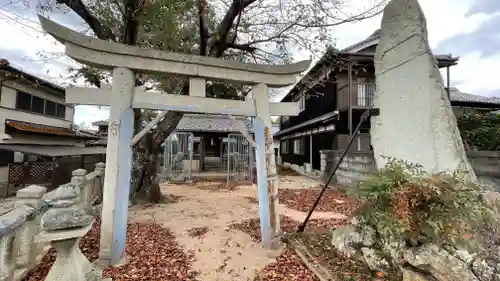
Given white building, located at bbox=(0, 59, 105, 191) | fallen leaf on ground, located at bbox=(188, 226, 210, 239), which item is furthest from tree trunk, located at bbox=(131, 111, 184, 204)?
white building, located at bbox=(0, 59, 105, 191)

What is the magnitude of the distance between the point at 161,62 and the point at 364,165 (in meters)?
7.19

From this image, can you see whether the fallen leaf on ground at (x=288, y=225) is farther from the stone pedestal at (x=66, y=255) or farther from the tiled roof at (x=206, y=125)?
the tiled roof at (x=206, y=125)

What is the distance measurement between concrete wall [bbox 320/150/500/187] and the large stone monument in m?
0.65

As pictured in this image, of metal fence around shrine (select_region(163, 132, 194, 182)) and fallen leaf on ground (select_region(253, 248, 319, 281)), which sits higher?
metal fence around shrine (select_region(163, 132, 194, 182))

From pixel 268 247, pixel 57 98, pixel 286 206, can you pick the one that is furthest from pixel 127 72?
pixel 57 98

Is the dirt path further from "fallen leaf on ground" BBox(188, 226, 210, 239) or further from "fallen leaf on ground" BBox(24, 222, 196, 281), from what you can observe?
"fallen leaf on ground" BBox(24, 222, 196, 281)

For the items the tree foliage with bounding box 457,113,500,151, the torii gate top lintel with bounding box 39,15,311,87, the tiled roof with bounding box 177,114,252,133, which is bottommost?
the tree foliage with bounding box 457,113,500,151

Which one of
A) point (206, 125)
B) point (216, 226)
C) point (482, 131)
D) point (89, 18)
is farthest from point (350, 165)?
point (206, 125)

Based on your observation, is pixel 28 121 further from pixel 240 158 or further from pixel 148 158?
pixel 240 158

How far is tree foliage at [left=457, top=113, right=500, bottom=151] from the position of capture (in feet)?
24.5

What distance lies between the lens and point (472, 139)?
8.04m

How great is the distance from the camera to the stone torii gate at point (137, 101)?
3.51 metres

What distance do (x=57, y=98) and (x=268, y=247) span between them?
1653 centimetres

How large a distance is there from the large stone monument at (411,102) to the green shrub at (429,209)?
1.47ft
